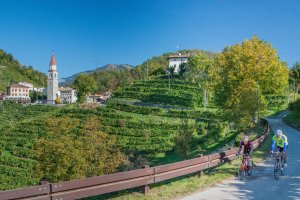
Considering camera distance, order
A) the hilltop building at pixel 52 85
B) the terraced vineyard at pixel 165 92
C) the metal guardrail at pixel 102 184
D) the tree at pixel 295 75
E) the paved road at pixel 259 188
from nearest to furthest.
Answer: the metal guardrail at pixel 102 184 → the paved road at pixel 259 188 → the terraced vineyard at pixel 165 92 → the tree at pixel 295 75 → the hilltop building at pixel 52 85

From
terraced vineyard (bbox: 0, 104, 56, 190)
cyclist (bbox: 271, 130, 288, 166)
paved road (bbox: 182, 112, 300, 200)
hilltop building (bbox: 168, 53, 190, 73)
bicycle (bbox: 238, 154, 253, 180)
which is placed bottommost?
terraced vineyard (bbox: 0, 104, 56, 190)

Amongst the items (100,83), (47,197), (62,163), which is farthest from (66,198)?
(100,83)

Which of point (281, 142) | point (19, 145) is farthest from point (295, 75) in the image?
point (281, 142)

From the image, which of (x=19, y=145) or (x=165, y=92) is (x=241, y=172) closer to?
(x=19, y=145)

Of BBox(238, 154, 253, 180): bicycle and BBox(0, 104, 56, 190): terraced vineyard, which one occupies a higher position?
BBox(238, 154, 253, 180): bicycle

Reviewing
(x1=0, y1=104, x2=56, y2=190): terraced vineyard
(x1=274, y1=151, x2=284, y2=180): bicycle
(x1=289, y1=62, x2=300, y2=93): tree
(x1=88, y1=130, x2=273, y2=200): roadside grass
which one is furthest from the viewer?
(x1=289, y1=62, x2=300, y2=93): tree

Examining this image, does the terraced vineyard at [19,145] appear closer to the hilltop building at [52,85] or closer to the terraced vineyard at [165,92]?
the terraced vineyard at [165,92]

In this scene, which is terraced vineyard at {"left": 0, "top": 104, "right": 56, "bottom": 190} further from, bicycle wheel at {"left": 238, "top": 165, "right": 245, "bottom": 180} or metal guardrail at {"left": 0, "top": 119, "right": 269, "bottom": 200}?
metal guardrail at {"left": 0, "top": 119, "right": 269, "bottom": 200}

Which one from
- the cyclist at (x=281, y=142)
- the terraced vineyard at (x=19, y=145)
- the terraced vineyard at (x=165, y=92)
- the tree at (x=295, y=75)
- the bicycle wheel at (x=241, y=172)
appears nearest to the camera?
the bicycle wheel at (x=241, y=172)

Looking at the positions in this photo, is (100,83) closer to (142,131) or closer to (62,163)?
(142,131)

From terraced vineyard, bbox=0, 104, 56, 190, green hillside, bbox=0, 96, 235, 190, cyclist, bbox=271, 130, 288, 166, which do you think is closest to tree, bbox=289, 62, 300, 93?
green hillside, bbox=0, 96, 235, 190

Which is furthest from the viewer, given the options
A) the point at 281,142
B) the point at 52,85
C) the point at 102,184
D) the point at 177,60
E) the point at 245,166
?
the point at 177,60

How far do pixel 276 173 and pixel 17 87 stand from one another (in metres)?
159

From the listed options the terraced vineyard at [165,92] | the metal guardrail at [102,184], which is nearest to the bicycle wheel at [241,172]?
the metal guardrail at [102,184]
